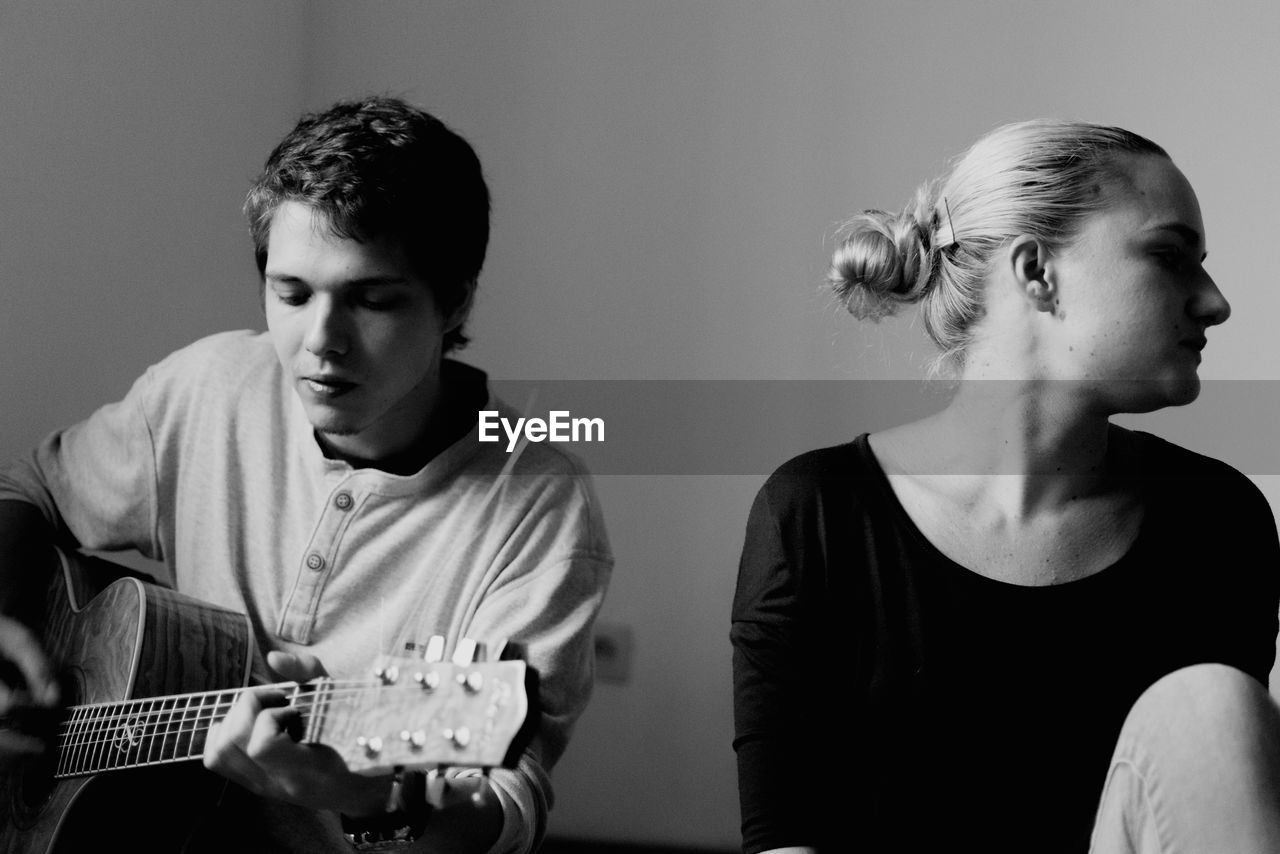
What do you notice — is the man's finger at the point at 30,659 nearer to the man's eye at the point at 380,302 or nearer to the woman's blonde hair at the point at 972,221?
the man's eye at the point at 380,302

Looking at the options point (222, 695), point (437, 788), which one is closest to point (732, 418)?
point (222, 695)

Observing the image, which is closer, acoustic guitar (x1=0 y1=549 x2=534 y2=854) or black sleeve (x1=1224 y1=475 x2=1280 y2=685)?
acoustic guitar (x1=0 y1=549 x2=534 y2=854)

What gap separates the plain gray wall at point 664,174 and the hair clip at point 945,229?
56cm

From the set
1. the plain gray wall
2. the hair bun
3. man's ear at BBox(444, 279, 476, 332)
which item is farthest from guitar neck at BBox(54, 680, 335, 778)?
the hair bun

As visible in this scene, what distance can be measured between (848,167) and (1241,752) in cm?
108

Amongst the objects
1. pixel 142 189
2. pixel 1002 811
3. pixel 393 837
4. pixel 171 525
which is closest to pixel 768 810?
pixel 1002 811

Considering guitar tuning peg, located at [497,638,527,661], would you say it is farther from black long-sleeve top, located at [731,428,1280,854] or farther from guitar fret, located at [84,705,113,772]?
guitar fret, located at [84,705,113,772]

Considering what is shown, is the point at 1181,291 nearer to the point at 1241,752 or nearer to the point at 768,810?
the point at 1241,752

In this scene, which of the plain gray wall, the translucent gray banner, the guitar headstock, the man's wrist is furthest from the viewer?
the translucent gray banner

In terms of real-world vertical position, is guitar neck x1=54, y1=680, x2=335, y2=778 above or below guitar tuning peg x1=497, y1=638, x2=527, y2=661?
below

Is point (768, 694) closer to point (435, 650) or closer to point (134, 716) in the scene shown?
→ point (435, 650)

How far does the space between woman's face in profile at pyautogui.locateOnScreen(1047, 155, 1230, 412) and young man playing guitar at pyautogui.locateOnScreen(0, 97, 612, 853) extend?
47cm

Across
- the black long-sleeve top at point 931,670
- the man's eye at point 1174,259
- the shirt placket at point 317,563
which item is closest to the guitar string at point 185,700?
the shirt placket at point 317,563

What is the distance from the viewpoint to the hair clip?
120cm
